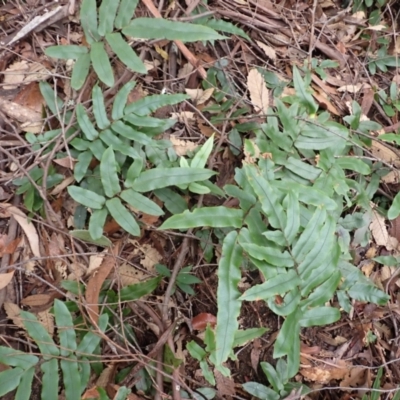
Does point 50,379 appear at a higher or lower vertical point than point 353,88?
lower

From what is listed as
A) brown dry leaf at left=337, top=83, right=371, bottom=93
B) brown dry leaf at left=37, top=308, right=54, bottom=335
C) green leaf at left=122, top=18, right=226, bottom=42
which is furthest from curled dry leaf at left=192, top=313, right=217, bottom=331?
brown dry leaf at left=337, top=83, right=371, bottom=93

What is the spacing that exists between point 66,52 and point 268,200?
117 cm

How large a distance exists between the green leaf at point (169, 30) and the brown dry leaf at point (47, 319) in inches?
53.0

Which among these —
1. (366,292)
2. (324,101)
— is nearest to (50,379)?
(366,292)

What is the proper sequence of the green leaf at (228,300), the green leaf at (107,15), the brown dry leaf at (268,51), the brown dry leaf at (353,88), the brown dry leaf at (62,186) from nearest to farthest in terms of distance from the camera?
the green leaf at (228,300) → the green leaf at (107,15) → the brown dry leaf at (62,186) → the brown dry leaf at (268,51) → the brown dry leaf at (353,88)

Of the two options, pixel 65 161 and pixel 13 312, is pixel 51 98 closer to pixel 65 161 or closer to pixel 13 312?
pixel 65 161

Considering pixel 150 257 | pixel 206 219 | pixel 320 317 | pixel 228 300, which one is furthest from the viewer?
Result: pixel 150 257

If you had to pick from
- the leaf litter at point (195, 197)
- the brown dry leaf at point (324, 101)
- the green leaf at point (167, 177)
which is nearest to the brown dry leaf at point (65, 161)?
the leaf litter at point (195, 197)

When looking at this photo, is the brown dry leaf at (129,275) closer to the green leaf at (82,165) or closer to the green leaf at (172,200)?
the green leaf at (172,200)

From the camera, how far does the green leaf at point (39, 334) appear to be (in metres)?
1.82

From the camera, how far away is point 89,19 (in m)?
2.05

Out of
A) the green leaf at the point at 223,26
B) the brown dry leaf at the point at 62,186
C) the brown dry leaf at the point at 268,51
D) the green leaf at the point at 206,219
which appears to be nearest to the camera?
the green leaf at the point at 206,219

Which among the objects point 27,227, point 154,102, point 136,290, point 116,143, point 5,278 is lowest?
point 136,290

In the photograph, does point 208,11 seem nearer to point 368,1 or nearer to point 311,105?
point 311,105
